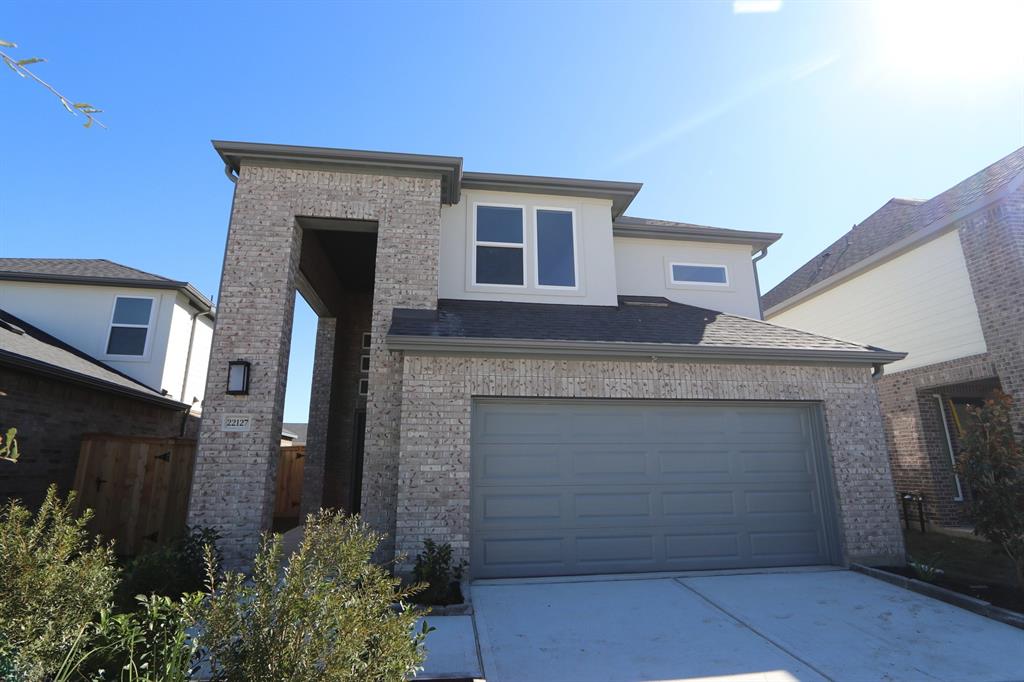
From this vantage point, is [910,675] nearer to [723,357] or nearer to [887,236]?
[723,357]

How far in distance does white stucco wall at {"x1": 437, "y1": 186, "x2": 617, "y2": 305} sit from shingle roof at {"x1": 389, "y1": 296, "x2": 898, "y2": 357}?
237 millimetres

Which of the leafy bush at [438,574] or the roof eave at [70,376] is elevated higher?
the roof eave at [70,376]

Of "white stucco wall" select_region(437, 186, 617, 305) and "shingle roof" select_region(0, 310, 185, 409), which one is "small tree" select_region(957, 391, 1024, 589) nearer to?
"white stucco wall" select_region(437, 186, 617, 305)

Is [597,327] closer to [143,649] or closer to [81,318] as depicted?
[143,649]

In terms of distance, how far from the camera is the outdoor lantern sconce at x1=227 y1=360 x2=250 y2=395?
22.9ft

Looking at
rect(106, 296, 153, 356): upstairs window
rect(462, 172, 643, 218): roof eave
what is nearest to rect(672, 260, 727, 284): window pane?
rect(462, 172, 643, 218): roof eave

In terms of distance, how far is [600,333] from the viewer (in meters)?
7.47

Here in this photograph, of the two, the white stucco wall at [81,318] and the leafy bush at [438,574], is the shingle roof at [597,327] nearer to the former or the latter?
the leafy bush at [438,574]

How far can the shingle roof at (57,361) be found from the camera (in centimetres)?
751

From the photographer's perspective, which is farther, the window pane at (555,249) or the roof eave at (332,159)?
the window pane at (555,249)

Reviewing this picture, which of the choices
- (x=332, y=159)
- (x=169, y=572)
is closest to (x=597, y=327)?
(x=332, y=159)

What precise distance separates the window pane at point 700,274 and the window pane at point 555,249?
110 inches

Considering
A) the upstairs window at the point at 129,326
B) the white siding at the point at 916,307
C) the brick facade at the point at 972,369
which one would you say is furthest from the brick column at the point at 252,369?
the white siding at the point at 916,307

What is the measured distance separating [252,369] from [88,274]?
8627 millimetres
